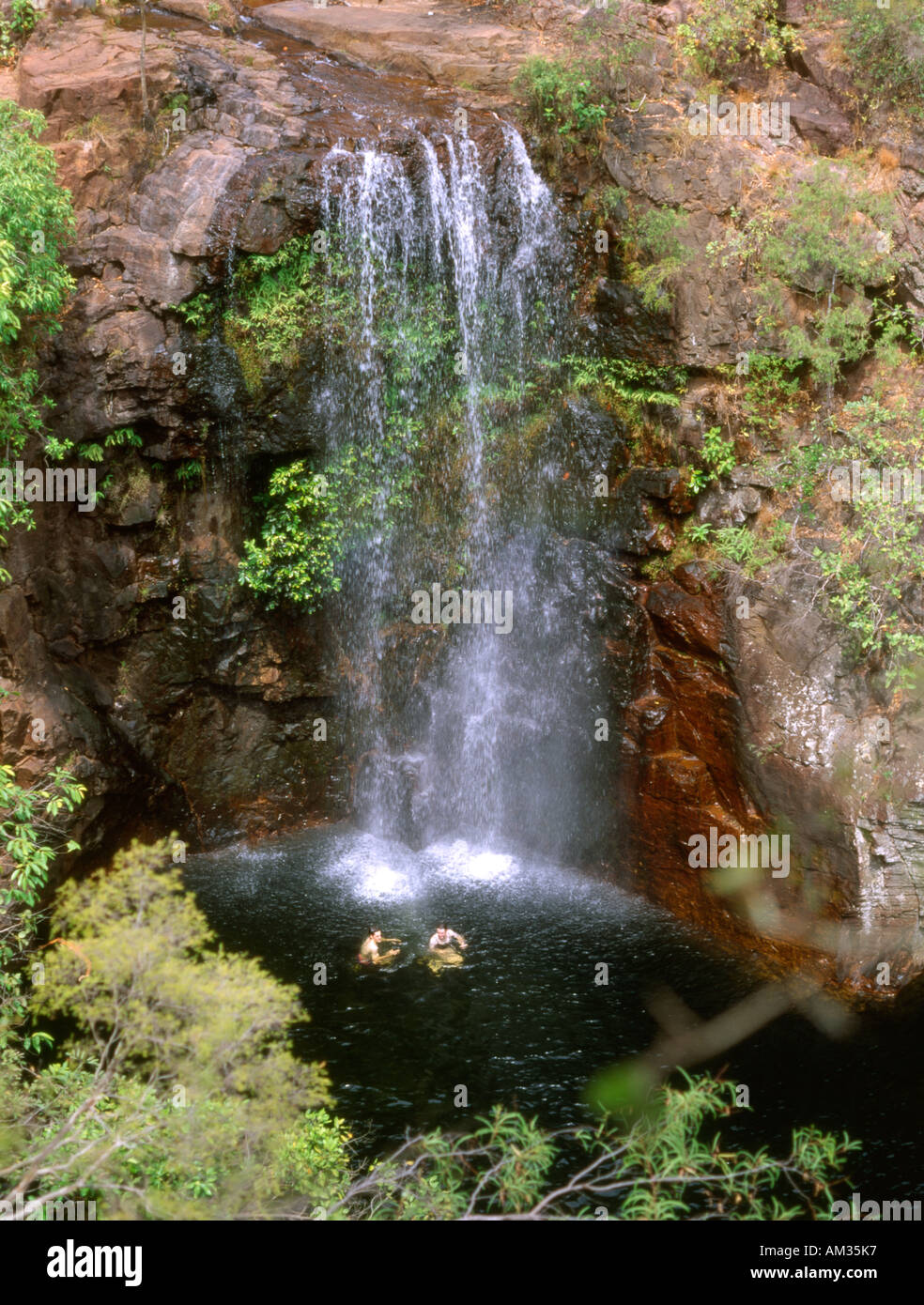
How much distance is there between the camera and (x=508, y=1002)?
30.5ft

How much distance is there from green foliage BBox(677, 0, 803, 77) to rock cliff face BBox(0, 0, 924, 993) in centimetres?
33

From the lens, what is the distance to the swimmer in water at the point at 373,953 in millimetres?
9812

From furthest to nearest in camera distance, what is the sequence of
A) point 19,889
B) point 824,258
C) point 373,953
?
point 824,258, point 373,953, point 19,889

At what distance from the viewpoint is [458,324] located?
40.0ft

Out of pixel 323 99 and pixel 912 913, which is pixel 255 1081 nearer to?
pixel 912 913

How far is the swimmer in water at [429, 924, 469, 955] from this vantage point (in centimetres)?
995

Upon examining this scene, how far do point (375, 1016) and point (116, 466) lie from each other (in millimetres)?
6425

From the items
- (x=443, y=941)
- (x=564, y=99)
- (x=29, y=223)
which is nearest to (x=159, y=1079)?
(x=443, y=941)

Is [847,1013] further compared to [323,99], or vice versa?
[323,99]

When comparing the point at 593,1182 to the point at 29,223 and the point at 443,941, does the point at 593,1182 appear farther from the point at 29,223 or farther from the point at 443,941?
the point at 29,223

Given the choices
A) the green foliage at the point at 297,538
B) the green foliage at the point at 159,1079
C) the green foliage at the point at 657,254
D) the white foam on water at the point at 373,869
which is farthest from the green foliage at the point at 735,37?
the green foliage at the point at 159,1079

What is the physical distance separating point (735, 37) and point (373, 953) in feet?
38.6

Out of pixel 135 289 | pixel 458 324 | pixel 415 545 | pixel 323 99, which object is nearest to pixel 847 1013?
pixel 415 545

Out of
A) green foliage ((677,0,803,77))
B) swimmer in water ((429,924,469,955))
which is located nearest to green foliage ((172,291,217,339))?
swimmer in water ((429,924,469,955))
